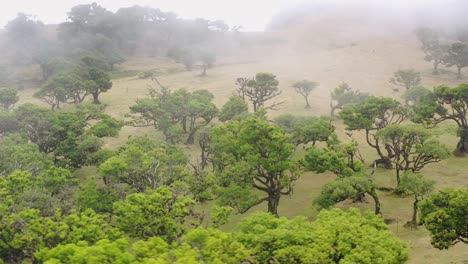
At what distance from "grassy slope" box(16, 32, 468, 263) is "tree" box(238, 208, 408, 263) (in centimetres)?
984

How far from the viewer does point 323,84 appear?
91.2 metres

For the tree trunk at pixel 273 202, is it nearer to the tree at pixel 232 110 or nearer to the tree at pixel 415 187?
the tree at pixel 415 187

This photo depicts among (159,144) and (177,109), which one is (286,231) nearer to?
(159,144)

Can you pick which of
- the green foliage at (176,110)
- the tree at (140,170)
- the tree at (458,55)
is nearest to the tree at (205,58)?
the green foliage at (176,110)

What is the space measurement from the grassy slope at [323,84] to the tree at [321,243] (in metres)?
9.84

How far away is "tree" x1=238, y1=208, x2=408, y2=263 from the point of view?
21469 mm

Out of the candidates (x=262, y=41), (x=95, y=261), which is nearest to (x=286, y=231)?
(x=95, y=261)

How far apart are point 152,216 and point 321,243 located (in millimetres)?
11415

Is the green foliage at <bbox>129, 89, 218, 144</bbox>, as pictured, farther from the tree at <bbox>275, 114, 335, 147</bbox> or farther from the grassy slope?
the tree at <bbox>275, 114, 335, 147</bbox>

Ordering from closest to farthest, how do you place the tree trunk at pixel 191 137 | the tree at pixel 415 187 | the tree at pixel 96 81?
the tree at pixel 415 187 → the tree trunk at pixel 191 137 → the tree at pixel 96 81

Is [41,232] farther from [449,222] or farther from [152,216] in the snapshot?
[449,222]

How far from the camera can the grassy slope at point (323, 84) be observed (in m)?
40.3

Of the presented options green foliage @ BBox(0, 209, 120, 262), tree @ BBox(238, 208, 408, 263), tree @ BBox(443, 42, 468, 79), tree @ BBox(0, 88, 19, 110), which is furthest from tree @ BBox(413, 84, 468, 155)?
tree @ BBox(0, 88, 19, 110)

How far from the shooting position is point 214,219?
28438mm
